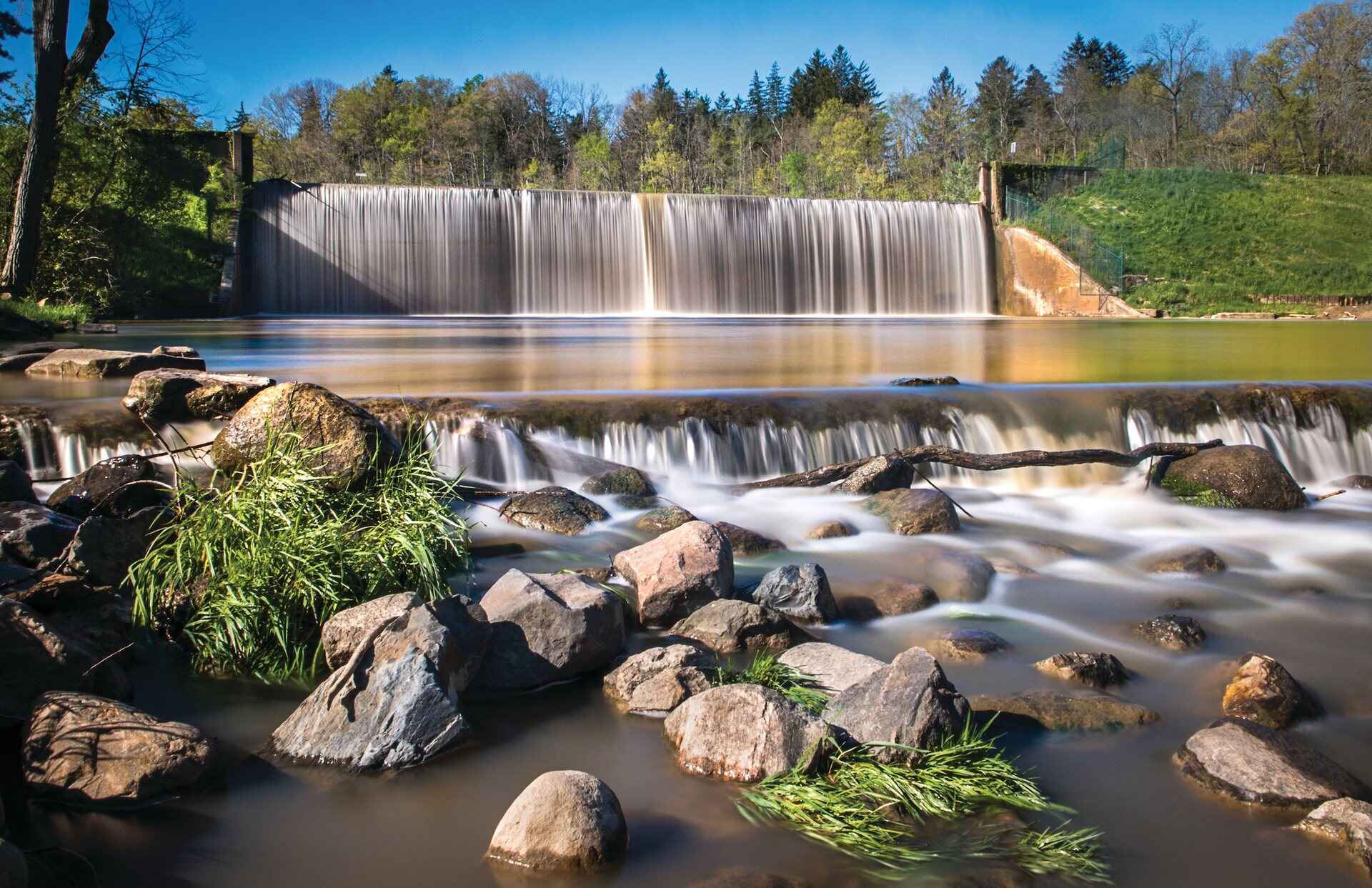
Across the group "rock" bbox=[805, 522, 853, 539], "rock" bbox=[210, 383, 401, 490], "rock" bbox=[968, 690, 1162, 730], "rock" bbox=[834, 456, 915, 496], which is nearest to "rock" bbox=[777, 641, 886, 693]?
"rock" bbox=[968, 690, 1162, 730]

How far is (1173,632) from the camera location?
4.95 m

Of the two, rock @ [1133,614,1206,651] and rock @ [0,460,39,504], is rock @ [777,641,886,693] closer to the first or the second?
rock @ [1133,614,1206,651]

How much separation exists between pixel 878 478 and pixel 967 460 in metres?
0.81

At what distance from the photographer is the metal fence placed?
125 ft

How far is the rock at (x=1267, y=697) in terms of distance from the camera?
13.2 ft

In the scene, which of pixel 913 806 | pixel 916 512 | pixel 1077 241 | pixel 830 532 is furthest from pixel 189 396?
pixel 1077 241

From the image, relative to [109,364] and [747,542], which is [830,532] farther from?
[109,364]

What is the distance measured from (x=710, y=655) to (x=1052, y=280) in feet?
119

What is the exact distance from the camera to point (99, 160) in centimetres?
2500

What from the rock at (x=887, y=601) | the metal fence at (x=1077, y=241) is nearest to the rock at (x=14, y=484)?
the rock at (x=887, y=601)

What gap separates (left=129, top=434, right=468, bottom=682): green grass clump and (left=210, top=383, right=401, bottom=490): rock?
0.72 ft

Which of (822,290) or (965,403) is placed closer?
(965,403)

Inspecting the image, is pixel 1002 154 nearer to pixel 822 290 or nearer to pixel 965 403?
pixel 822 290

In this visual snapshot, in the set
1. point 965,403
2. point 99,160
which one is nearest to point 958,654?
point 965,403
